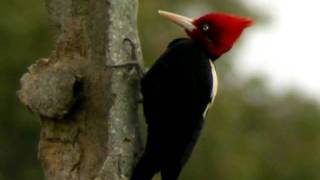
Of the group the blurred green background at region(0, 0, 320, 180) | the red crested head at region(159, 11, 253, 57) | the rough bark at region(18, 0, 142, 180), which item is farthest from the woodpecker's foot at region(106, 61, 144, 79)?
the blurred green background at region(0, 0, 320, 180)

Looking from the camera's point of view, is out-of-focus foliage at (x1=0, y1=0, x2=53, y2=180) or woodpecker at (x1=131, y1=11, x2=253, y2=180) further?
out-of-focus foliage at (x1=0, y1=0, x2=53, y2=180)

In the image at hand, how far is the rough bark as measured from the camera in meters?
4.79

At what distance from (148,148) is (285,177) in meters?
8.10

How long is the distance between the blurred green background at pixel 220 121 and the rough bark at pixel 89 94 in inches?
264

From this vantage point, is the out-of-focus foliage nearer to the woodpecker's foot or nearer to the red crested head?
the red crested head

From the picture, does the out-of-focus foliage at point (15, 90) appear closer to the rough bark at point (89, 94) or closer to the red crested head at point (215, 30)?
the red crested head at point (215, 30)

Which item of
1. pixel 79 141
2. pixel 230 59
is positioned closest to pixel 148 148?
pixel 79 141

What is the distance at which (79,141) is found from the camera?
4.88 meters

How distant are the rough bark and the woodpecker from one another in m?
0.10

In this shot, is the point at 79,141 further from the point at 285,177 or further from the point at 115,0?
the point at 285,177

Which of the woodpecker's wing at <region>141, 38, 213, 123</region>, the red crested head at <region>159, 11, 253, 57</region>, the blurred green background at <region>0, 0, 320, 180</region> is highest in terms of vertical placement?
the red crested head at <region>159, 11, 253, 57</region>

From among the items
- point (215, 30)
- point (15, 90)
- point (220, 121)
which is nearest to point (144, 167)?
point (215, 30)

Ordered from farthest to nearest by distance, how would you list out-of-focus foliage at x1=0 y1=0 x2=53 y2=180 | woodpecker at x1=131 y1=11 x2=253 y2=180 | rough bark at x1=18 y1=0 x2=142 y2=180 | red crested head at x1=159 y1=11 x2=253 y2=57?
out-of-focus foliage at x1=0 y1=0 x2=53 y2=180, red crested head at x1=159 y1=11 x2=253 y2=57, woodpecker at x1=131 y1=11 x2=253 y2=180, rough bark at x1=18 y1=0 x2=142 y2=180

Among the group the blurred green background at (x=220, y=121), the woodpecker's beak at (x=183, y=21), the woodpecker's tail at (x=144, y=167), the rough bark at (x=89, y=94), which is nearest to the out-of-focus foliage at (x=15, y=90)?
the blurred green background at (x=220, y=121)
